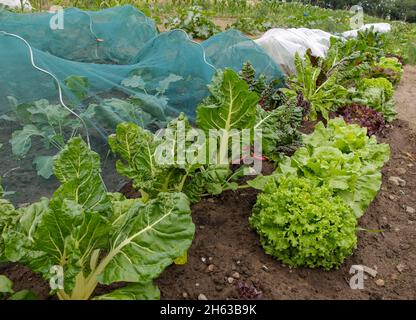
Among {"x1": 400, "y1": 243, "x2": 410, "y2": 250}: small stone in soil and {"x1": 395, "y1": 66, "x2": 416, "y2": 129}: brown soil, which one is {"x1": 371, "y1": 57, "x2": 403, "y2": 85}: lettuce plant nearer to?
{"x1": 395, "y1": 66, "x2": 416, "y2": 129}: brown soil

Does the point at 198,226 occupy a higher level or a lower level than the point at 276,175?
lower

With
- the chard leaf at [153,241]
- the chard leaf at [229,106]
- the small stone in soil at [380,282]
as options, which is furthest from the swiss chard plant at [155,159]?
the small stone in soil at [380,282]

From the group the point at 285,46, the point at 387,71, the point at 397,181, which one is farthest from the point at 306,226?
the point at 387,71

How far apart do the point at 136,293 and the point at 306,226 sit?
3.71 feet

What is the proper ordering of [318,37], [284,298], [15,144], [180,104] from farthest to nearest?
1. [318,37]
2. [180,104]
3. [15,144]
4. [284,298]

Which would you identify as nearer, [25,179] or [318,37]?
[25,179]

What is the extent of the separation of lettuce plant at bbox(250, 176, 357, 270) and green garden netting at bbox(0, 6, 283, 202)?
1327mm

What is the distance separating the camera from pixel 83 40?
4.72 metres

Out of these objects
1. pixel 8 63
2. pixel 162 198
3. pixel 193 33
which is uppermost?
pixel 8 63

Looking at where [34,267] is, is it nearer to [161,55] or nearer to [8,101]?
[8,101]

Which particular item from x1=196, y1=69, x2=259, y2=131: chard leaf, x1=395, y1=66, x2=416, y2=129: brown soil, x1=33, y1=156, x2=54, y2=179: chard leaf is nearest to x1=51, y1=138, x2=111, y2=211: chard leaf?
x1=33, y1=156, x2=54, y2=179: chard leaf

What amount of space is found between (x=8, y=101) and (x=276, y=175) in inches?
78.9

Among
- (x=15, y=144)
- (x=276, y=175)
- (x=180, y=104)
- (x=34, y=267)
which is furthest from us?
(x=180, y=104)

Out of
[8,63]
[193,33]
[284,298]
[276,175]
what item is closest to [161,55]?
[8,63]
